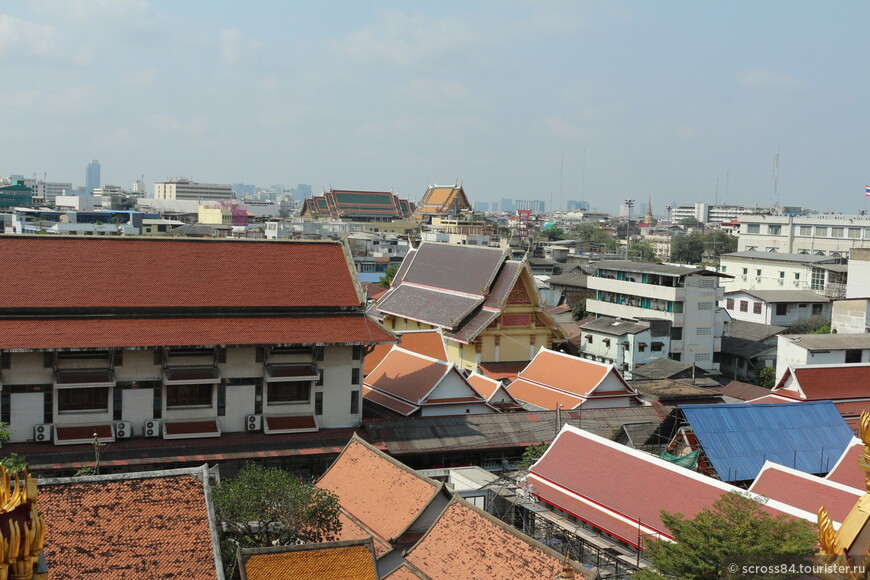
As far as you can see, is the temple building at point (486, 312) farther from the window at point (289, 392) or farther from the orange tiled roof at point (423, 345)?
the window at point (289, 392)

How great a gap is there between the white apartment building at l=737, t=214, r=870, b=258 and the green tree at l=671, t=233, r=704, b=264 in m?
30.5

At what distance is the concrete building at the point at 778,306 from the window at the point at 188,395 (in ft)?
131

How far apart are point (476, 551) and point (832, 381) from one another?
2276 cm

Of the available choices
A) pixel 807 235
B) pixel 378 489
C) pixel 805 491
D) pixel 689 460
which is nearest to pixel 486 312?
pixel 689 460

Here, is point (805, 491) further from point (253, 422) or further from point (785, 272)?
point (785, 272)

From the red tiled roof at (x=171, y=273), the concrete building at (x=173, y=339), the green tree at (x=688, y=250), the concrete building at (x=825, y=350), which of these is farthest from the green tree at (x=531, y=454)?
the green tree at (x=688, y=250)

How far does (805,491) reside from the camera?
21203mm

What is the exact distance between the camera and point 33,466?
2508 cm

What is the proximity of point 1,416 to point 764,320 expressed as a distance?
45773 mm

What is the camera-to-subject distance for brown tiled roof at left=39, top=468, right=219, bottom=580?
15.5 m

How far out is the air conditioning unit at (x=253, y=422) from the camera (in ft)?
93.9

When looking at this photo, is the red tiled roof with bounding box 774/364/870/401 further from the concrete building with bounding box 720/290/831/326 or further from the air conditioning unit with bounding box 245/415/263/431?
the concrete building with bounding box 720/290/831/326

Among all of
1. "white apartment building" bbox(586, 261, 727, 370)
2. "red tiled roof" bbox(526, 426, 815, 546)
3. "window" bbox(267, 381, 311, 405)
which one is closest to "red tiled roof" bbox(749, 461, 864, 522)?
"red tiled roof" bbox(526, 426, 815, 546)

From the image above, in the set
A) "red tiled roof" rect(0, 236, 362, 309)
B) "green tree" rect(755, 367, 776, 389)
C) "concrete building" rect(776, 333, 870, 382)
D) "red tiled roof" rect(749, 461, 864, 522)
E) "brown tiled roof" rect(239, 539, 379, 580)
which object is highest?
"red tiled roof" rect(0, 236, 362, 309)
